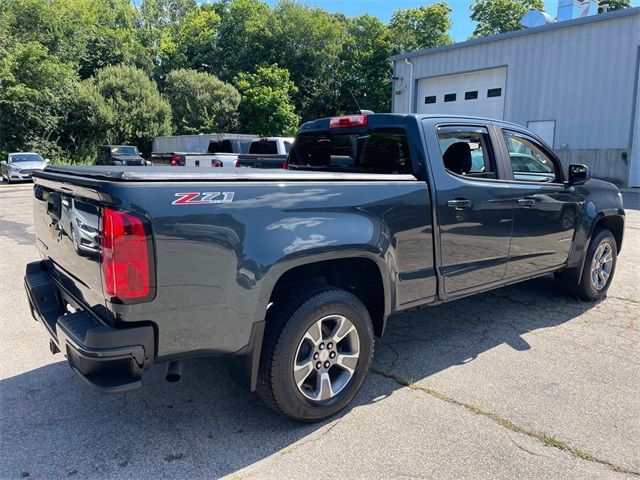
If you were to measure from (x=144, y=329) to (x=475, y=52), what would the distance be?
22979mm

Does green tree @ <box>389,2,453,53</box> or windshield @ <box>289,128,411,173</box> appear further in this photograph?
green tree @ <box>389,2,453,53</box>

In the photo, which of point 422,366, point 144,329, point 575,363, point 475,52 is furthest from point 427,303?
point 475,52

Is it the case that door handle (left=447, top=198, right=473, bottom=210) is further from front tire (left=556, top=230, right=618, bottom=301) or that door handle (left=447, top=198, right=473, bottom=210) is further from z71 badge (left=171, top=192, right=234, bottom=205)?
front tire (left=556, top=230, right=618, bottom=301)

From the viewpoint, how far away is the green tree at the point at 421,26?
4466 centimetres

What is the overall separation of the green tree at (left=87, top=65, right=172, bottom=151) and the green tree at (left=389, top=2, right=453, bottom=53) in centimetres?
2118

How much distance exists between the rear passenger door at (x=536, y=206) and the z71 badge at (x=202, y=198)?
8.83 ft

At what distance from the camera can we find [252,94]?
3812cm

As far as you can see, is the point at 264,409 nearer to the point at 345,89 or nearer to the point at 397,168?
the point at 397,168

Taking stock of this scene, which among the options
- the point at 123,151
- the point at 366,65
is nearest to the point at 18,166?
the point at 123,151

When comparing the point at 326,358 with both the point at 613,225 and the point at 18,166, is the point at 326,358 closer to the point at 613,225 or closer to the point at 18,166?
the point at 613,225

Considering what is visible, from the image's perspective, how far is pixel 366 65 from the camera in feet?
140

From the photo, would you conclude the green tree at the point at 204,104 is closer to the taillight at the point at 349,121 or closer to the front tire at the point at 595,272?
the front tire at the point at 595,272

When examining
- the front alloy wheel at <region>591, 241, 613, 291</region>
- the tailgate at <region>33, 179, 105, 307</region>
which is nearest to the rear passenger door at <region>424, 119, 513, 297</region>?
the front alloy wheel at <region>591, 241, 613, 291</region>

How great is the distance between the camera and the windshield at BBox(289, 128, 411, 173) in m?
3.88
